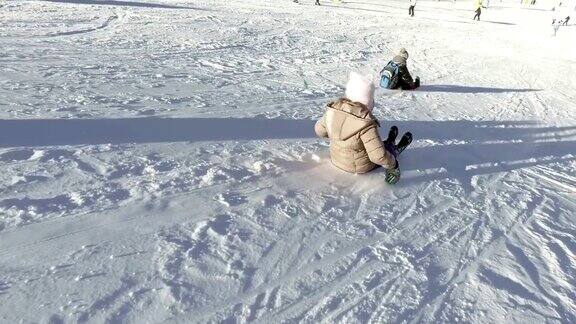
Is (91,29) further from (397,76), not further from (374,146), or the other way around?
(374,146)

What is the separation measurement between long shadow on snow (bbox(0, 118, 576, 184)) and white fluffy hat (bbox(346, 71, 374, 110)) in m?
1.01

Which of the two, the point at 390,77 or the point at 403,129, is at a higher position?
the point at 390,77

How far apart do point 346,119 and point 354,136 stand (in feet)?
0.55

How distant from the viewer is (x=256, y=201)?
3.87 metres

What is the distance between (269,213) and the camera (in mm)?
3727

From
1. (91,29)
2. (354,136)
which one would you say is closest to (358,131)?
(354,136)

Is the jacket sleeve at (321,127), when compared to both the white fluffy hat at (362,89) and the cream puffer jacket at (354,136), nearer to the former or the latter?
the cream puffer jacket at (354,136)

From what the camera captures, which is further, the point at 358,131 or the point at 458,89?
the point at 458,89


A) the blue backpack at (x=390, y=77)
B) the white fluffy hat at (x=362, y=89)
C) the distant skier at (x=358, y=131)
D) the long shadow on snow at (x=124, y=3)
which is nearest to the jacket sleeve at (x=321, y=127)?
the distant skier at (x=358, y=131)

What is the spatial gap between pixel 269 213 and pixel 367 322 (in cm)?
128

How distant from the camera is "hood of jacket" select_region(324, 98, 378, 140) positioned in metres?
3.98

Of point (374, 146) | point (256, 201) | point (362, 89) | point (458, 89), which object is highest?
point (362, 89)

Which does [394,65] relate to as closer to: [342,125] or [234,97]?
[234,97]

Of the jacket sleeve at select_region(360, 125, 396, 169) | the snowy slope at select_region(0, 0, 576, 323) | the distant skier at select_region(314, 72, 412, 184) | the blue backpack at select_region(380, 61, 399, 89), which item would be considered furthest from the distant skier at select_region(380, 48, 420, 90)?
the jacket sleeve at select_region(360, 125, 396, 169)
